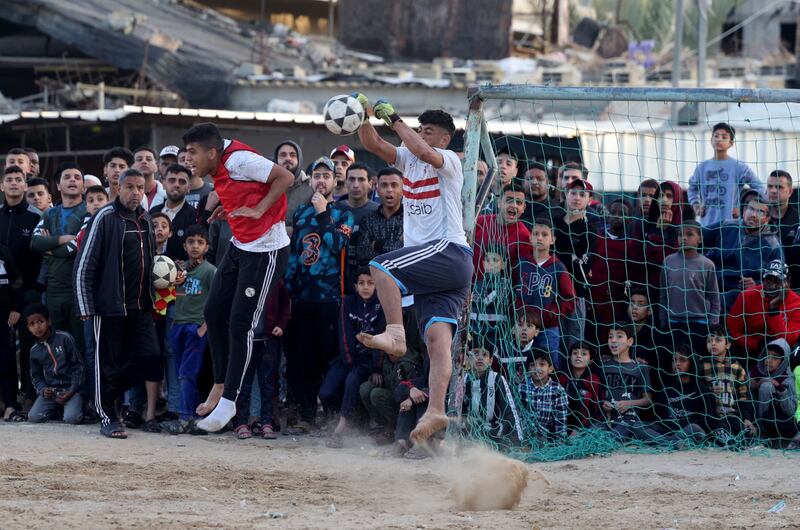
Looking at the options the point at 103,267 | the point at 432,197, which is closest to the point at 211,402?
the point at 103,267

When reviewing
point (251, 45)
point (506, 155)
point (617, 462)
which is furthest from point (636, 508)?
point (251, 45)

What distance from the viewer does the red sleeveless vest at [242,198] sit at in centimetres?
895

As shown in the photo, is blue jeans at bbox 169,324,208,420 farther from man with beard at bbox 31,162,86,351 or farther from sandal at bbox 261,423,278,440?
man with beard at bbox 31,162,86,351

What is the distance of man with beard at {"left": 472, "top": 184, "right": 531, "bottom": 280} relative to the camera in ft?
33.9

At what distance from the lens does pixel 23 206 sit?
38.2 feet

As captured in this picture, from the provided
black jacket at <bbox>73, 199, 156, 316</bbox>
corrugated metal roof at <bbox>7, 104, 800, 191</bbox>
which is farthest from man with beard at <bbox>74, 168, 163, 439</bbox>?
corrugated metal roof at <bbox>7, 104, 800, 191</bbox>

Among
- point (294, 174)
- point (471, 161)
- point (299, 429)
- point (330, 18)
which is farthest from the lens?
point (330, 18)

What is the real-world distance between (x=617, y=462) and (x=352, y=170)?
3.75m

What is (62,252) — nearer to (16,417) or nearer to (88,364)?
(88,364)

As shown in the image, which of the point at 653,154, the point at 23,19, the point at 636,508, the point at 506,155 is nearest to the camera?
the point at 636,508

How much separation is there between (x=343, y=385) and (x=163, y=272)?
1957mm

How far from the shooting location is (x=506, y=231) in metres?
10.6

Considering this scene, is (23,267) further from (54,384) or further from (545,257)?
(545,257)

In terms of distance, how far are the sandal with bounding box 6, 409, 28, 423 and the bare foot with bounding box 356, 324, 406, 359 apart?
4805 millimetres
